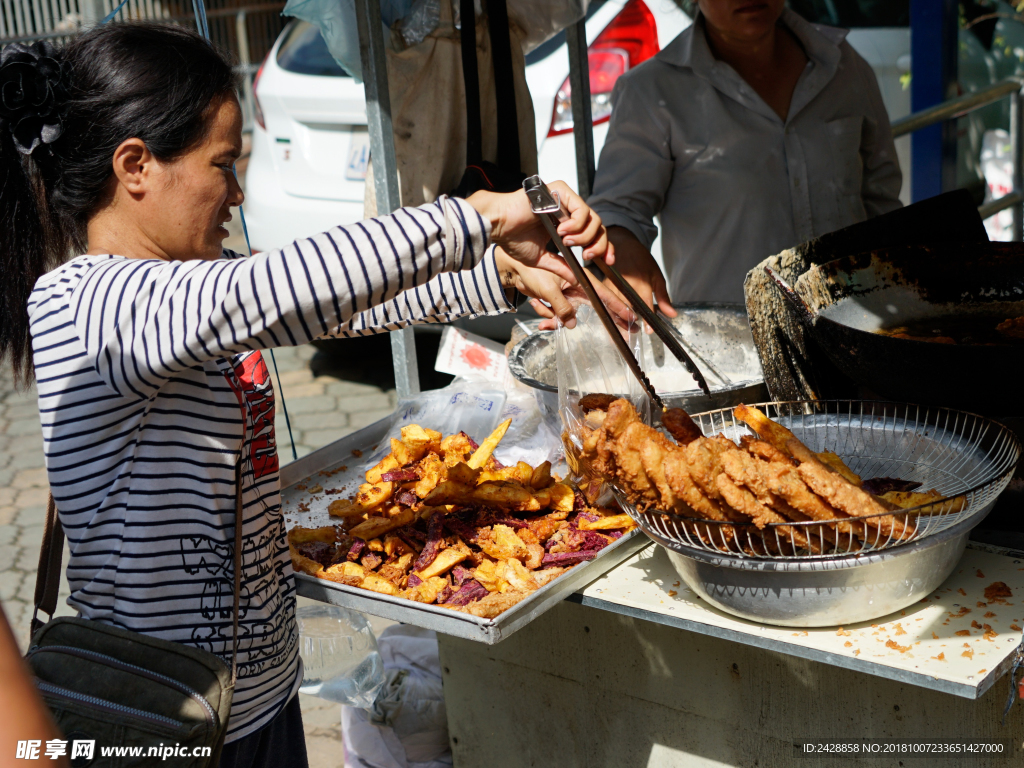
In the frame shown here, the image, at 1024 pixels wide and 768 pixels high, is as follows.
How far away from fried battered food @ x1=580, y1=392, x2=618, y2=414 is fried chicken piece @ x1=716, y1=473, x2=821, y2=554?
0.50 m

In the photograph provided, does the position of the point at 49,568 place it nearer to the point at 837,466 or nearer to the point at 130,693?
the point at 130,693

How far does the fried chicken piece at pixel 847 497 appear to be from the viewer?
4.88 feet

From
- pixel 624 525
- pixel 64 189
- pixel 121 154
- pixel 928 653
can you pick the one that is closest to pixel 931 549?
pixel 928 653

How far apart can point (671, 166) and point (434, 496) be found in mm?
1761

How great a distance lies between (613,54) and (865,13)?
7.56ft

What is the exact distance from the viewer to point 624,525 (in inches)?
81.1

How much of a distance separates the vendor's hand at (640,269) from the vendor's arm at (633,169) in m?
0.07

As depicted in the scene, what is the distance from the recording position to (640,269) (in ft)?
9.70

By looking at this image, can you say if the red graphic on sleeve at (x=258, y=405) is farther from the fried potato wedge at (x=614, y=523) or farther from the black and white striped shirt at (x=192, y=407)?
the fried potato wedge at (x=614, y=523)

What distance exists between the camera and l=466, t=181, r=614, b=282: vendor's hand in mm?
1709

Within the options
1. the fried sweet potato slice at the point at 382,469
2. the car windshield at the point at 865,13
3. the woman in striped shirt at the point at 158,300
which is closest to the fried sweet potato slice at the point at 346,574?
the woman in striped shirt at the point at 158,300

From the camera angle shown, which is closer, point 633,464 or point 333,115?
point 633,464

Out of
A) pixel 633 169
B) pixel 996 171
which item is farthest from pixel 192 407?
pixel 996 171

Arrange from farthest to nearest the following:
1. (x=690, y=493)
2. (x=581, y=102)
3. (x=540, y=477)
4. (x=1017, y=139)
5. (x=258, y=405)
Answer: (x=1017, y=139) → (x=581, y=102) → (x=540, y=477) → (x=258, y=405) → (x=690, y=493)
